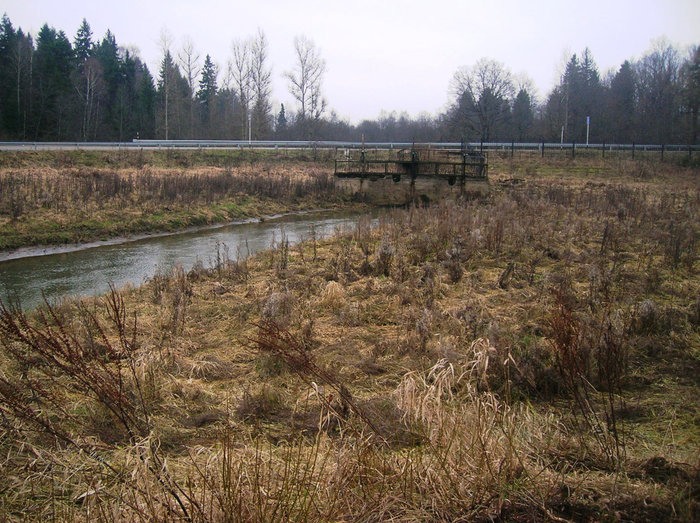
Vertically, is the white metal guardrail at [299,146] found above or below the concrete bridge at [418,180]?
above

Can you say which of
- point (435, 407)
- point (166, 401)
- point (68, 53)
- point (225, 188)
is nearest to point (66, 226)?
point (225, 188)

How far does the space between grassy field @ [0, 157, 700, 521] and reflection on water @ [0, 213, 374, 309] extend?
2.58 metres

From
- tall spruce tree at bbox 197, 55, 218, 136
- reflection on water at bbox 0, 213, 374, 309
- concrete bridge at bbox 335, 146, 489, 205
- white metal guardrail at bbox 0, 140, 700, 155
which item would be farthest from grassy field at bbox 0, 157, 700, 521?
tall spruce tree at bbox 197, 55, 218, 136

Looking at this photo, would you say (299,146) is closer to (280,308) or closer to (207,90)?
(207,90)

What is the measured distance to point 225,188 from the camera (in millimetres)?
27547

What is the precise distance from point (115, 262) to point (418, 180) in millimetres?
18126

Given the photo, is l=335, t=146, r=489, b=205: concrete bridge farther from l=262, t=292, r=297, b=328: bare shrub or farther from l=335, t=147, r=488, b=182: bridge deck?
l=262, t=292, r=297, b=328: bare shrub

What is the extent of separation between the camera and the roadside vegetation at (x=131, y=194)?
18.3m

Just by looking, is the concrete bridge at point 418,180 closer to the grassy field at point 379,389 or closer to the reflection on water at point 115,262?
the reflection on water at point 115,262

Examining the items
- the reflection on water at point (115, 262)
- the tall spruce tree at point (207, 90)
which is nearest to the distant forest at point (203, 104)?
the tall spruce tree at point (207, 90)

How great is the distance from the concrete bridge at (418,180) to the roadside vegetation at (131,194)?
69.6 inches

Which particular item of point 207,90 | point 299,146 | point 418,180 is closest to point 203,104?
point 207,90

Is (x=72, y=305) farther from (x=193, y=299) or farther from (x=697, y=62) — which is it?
(x=697, y=62)

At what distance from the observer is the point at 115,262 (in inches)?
603
